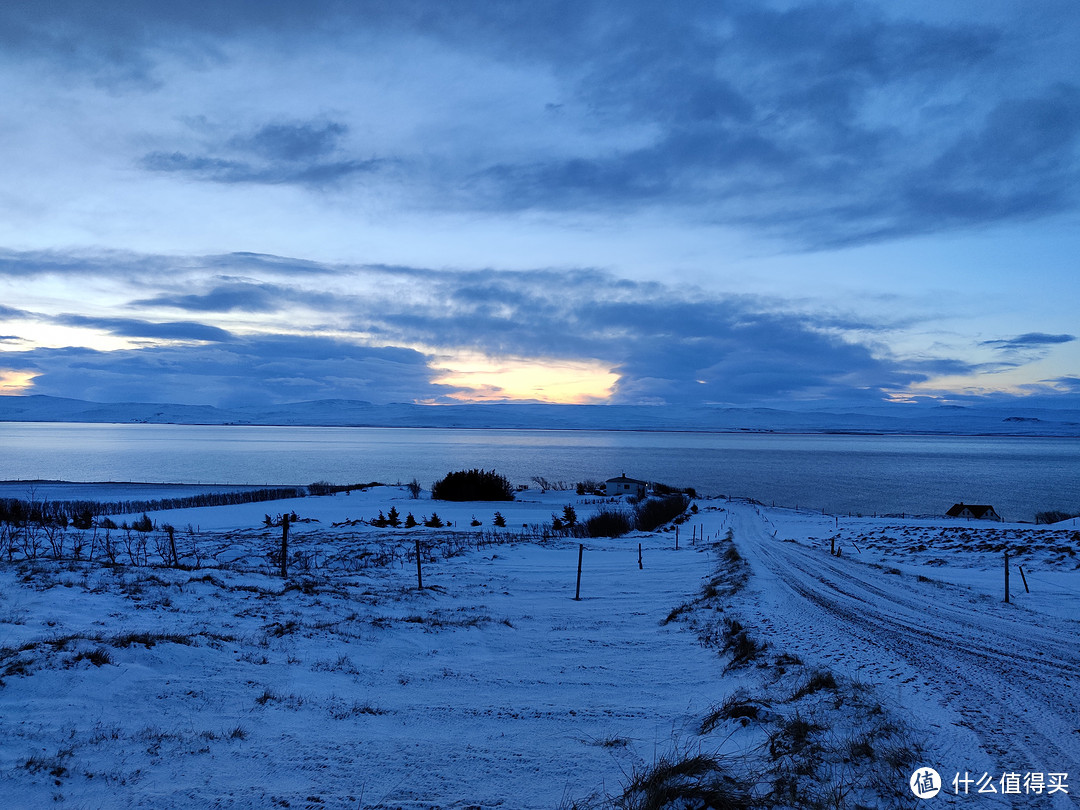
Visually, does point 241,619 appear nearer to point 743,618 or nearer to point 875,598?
point 743,618

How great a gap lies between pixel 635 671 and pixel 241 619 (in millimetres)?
6982

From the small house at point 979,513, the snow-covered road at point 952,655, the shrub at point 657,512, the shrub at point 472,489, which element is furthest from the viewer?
the shrub at point 472,489

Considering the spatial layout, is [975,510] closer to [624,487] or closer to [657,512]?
[657,512]

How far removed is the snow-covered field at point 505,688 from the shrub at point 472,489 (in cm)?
3554

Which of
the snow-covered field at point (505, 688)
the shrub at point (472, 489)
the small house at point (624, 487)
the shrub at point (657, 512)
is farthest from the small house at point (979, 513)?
the shrub at point (472, 489)

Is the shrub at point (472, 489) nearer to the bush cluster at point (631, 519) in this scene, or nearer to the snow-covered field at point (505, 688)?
the bush cluster at point (631, 519)

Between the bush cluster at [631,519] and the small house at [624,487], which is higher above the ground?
the small house at [624,487]

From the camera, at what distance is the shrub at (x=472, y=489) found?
52812 millimetres

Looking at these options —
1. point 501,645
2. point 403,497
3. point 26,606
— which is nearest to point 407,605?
point 501,645

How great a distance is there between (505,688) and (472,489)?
44.8 metres

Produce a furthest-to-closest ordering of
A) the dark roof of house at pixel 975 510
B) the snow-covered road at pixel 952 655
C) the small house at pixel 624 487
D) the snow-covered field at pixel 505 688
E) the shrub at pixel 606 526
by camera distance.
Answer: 1. the small house at pixel 624 487
2. the dark roof of house at pixel 975 510
3. the shrub at pixel 606 526
4. the snow-covered road at pixel 952 655
5. the snow-covered field at pixel 505 688

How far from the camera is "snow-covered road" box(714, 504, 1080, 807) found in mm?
6414

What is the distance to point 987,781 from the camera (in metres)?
5.69

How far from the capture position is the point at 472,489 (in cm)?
5303
